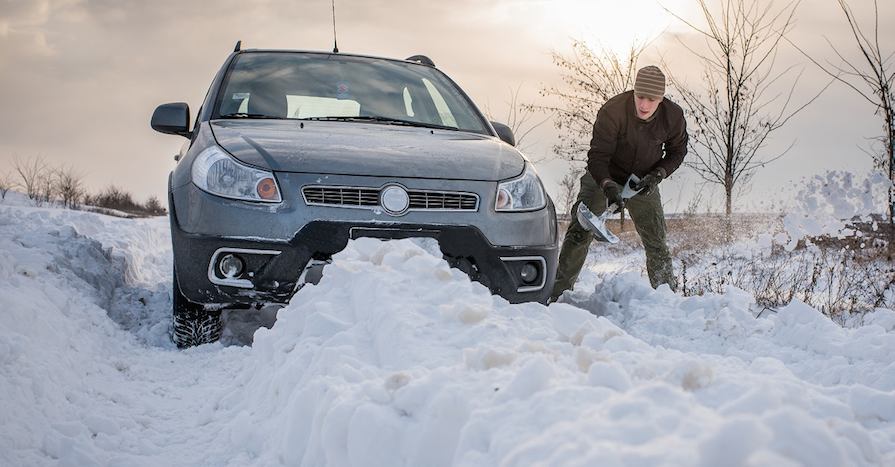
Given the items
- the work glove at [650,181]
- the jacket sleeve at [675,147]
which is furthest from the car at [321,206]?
the jacket sleeve at [675,147]

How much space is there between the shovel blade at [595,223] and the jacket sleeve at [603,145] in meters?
0.25

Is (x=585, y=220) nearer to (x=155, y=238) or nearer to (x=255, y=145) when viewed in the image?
(x=255, y=145)

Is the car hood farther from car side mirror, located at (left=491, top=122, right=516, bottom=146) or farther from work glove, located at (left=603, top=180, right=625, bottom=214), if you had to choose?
work glove, located at (left=603, top=180, right=625, bottom=214)

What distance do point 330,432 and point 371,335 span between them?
89 centimetres

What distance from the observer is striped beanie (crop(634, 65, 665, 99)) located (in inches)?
238

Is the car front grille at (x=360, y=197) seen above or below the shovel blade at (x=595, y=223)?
above

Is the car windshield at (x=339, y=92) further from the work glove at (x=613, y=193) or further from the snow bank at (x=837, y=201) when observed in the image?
the snow bank at (x=837, y=201)

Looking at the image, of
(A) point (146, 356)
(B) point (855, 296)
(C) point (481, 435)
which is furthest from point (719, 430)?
(B) point (855, 296)

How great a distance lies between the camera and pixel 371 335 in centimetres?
330

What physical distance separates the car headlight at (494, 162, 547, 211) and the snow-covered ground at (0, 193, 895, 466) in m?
0.57

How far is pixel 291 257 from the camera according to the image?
414cm

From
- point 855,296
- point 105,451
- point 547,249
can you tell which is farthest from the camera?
point 855,296

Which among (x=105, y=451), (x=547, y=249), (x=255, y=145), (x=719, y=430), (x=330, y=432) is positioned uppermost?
(x=255, y=145)

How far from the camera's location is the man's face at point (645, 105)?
614 cm
